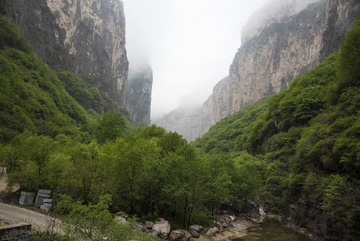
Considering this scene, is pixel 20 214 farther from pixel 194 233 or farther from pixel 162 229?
pixel 194 233

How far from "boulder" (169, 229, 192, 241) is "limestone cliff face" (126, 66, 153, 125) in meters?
135

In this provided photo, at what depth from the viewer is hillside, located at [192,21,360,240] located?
51.1ft

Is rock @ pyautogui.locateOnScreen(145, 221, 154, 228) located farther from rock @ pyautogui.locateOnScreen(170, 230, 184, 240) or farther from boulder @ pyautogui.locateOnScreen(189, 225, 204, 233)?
boulder @ pyautogui.locateOnScreen(189, 225, 204, 233)

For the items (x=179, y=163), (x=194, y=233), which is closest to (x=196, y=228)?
(x=194, y=233)

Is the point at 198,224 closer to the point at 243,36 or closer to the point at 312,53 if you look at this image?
the point at 312,53

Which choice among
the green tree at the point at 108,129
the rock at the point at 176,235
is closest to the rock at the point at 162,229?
the rock at the point at 176,235

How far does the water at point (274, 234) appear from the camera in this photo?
1936 cm

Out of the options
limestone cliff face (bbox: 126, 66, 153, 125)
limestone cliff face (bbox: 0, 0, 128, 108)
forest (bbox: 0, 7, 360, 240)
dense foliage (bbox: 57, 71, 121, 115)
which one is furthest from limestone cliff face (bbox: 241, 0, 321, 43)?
dense foliage (bbox: 57, 71, 121, 115)

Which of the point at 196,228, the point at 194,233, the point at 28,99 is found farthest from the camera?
the point at 28,99

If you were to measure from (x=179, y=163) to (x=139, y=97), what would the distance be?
149 m

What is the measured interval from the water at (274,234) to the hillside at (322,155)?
1769 millimetres

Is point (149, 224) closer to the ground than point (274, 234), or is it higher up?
higher up

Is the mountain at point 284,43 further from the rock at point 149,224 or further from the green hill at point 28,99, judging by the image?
the green hill at point 28,99

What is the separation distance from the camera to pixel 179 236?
15.3 metres
